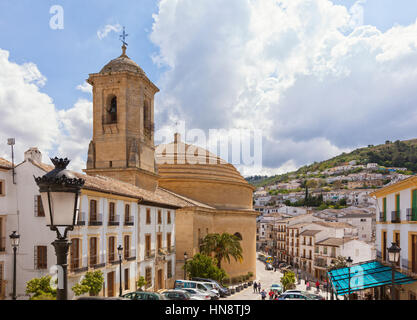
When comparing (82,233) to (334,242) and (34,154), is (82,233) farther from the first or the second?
(334,242)

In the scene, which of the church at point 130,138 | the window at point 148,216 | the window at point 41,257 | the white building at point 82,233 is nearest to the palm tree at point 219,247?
the church at point 130,138

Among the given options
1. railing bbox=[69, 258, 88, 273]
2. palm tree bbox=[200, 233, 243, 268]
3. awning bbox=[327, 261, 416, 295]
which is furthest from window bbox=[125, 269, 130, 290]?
palm tree bbox=[200, 233, 243, 268]

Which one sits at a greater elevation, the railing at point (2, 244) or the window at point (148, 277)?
the railing at point (2, 244)

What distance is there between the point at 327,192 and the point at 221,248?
149162 mm

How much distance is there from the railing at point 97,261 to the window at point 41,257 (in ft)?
7.32

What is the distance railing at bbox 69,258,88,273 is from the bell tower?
15.0 metres

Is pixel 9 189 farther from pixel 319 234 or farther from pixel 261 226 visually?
pixel 261 226

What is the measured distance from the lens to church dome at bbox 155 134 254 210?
4297cm

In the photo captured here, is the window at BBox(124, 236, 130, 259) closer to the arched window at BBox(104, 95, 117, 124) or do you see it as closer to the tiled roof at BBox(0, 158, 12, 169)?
the tiled roof at BBox(0, 158, 12, 169)

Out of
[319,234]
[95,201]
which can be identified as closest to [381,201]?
[95,201]

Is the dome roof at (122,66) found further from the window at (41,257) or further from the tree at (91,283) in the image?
the tree at (91,283)

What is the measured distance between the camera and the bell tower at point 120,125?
33.3 m

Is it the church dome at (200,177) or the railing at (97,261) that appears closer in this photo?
the railing at (97,261)
